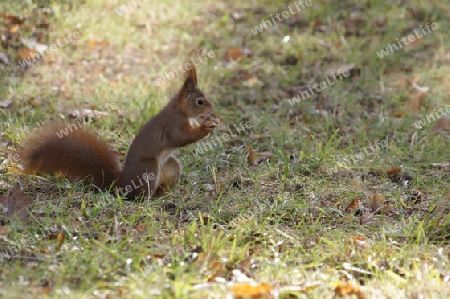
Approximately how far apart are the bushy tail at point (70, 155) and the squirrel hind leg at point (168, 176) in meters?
0.26

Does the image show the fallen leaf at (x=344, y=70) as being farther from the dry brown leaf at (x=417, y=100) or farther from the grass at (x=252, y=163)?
the dry brown leaf at (x=417, y=100)

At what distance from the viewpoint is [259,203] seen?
11.1 feet

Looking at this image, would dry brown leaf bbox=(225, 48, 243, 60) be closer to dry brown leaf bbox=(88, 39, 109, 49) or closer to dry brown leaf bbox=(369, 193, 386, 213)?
dry brown leaf bbox=(88, 39, 109, 49)

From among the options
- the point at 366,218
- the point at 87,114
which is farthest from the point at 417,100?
the point at 87,114

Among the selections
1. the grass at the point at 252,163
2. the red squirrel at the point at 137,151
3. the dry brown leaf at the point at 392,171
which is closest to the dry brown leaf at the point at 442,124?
the grass at the point at 252,163

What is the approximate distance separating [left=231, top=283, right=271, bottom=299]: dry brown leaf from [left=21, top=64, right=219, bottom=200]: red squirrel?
122 centimetres

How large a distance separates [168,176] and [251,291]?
1389 millimetres

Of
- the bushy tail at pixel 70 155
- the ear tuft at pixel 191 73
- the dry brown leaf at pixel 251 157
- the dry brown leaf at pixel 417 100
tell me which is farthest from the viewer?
the dry brown leaf at pixel 417 100

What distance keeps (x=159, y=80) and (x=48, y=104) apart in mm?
978

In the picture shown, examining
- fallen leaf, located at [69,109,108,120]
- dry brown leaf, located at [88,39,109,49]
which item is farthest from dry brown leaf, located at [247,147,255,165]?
dry brown leaf, located at [88,39,109,49]

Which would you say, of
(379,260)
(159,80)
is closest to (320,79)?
(159,80)

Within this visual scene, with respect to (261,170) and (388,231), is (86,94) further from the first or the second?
(388,231)

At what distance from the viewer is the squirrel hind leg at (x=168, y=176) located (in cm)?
359

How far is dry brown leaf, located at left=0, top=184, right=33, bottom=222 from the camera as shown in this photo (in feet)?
10.0
